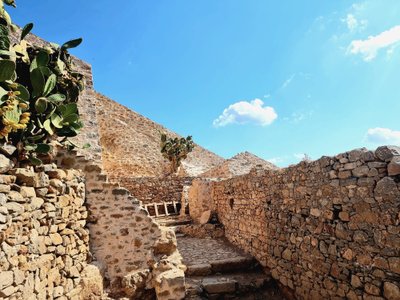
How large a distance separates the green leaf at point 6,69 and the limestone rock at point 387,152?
493 cm

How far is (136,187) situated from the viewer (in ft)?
48.7

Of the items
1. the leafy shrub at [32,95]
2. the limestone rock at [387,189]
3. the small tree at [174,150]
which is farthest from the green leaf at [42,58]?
the small tree at [174,150]

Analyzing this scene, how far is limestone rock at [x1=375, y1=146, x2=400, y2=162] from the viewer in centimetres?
379

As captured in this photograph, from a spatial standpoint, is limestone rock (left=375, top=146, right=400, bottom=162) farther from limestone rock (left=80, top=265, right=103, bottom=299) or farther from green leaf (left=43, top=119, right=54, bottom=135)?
limestone rock (left=80, top=265, right=103, bottom=299)

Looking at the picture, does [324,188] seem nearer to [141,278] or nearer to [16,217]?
[141,278]

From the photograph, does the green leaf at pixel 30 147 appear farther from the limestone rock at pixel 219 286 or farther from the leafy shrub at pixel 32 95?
the limestone rock at pixel 219 286

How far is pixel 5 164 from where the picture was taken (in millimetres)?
3264

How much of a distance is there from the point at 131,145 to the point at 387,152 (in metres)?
23.0

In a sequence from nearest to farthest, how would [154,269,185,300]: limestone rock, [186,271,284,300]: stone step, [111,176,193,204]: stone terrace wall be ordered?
[154,269,185,300]: limestone rock < [186,271,284,300]: stone step < [111,176,193,204]: stone terrace wall

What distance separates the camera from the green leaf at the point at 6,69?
3.23 m

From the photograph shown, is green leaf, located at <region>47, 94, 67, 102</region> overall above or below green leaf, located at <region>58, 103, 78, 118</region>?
above

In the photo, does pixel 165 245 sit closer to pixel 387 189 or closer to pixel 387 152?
pixel 387 189

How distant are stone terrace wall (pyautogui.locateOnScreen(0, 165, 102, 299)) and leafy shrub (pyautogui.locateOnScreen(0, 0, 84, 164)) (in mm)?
474

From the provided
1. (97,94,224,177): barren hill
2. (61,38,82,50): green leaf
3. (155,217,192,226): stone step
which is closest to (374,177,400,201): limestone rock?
(61,38,82,50): green leaf
